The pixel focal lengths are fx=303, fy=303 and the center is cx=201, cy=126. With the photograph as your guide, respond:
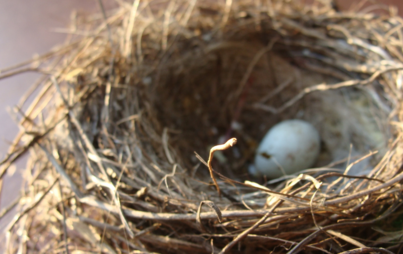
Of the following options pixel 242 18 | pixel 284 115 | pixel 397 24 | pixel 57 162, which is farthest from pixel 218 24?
pixel 57 162

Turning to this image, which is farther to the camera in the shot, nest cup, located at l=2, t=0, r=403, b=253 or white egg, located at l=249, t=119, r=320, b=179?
white egg, located at l=249, t=119, r=320, b=179

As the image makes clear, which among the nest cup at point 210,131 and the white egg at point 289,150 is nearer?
the nest cup at point 210,131

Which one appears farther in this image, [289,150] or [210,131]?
[210,131]

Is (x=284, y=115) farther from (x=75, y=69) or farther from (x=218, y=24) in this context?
(x=75, y=69)
